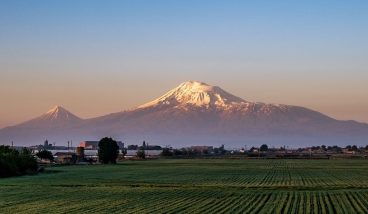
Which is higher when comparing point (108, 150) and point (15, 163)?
point (108, 150)

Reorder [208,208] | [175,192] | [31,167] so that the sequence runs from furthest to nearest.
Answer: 1. [31,167]
2. [175,192]
3. [208,208]

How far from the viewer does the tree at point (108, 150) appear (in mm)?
156000

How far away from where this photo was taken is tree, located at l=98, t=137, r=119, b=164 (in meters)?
A: 156

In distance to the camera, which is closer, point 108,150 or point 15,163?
point 15,163

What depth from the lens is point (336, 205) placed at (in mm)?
43031

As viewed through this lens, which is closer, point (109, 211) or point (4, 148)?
point (109, 211)

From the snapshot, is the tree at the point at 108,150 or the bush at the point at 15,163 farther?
the tree at the point at 108,150

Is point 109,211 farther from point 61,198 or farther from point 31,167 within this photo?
point 31,167

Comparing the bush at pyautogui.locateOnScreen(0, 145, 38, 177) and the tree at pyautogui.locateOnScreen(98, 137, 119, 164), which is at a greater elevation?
the tree at pyautogui.locateOnScreen(98, 137, 119, 164)

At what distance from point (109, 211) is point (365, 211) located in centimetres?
1387

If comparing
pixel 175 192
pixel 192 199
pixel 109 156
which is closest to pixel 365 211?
pixel 192 199

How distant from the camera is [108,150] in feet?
515

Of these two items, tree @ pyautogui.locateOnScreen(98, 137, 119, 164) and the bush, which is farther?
tree @ pyautogui.locateOnScreen(98, 137, 119, 164)

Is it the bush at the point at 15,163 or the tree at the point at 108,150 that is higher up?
the tree at the point at 108,150
